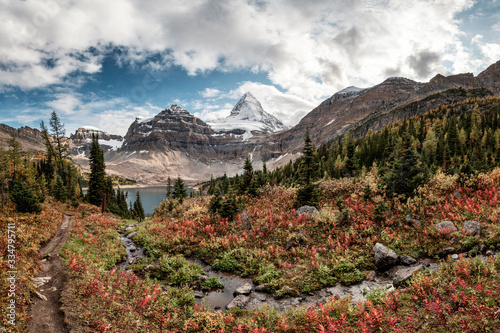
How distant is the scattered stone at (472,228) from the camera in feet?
39.3

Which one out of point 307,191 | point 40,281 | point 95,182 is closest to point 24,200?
point 40,281

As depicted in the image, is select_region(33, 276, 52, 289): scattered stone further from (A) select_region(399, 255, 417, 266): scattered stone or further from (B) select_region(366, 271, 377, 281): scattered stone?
(A) select_region(399, 255, 417, 266): scattered stone

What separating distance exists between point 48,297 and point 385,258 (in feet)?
53.0

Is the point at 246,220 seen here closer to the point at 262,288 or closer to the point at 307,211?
the point at 307,211

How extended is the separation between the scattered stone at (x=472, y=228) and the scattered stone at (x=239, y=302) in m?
12.4

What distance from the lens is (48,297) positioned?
8.96 meters

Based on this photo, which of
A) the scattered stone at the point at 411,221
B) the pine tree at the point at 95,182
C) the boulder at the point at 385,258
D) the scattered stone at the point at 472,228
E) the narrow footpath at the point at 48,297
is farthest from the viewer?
the pine tree at the point at 95,182

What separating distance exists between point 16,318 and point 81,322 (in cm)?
192

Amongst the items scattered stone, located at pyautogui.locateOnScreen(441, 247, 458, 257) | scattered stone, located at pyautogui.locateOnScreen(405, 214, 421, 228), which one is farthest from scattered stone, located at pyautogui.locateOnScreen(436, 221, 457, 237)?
scattered stone, located at pyautogui.locateOnScreen(405, 214, 421, 228)

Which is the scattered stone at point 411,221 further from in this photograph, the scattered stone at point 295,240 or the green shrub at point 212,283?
the green shrub at point 212,283

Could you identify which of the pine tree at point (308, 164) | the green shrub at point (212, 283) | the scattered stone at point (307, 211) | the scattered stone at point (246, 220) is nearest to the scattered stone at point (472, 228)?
the scattered stone at point (307, 211)

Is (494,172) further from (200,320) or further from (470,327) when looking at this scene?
(200,320)

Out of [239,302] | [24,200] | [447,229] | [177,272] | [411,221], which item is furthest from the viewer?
[24,200]

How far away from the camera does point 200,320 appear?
9141 millimetres
